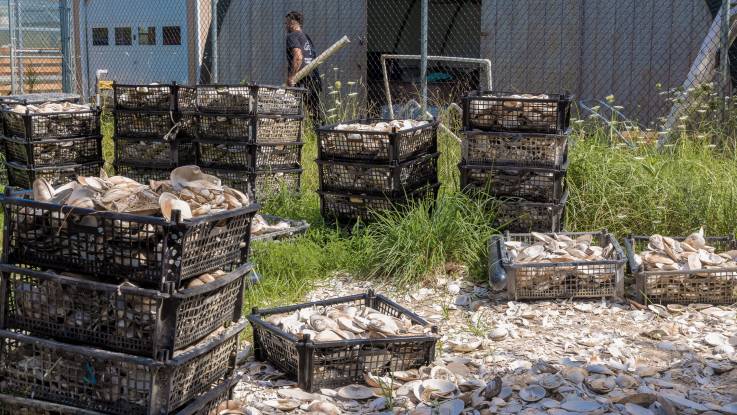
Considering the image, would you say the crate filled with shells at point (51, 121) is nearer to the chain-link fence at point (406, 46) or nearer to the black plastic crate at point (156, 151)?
the black plastic crate at point (156, 151)

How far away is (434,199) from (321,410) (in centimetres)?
322

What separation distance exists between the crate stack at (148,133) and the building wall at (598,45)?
618 cm

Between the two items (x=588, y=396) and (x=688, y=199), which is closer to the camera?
(x=588, y=396)

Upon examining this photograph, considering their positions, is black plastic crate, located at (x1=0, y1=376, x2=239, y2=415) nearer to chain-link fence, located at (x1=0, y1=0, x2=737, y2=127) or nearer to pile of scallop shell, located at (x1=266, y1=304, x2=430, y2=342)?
pile of scallop shell, located at (x1=266, y1=304, x2=430, y2=342)

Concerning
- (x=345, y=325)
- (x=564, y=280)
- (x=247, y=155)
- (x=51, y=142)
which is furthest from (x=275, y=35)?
(x=345, y=325)

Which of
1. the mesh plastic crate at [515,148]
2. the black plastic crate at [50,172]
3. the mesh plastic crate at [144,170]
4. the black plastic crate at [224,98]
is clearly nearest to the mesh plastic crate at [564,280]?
the mesh plastic crate at [515,148]

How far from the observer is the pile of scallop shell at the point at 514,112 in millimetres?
6387

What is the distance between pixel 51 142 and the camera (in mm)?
8133

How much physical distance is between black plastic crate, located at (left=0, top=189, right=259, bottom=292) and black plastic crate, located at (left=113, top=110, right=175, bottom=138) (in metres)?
4.21

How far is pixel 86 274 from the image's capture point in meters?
3.66

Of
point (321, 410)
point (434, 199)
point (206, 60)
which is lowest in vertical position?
point (321, 410)

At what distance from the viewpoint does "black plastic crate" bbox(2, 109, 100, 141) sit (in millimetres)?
8047

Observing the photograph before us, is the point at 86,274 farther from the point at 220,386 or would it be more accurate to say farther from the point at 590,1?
the point at 590,1

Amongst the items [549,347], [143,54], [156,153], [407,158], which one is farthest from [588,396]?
[143,54]
